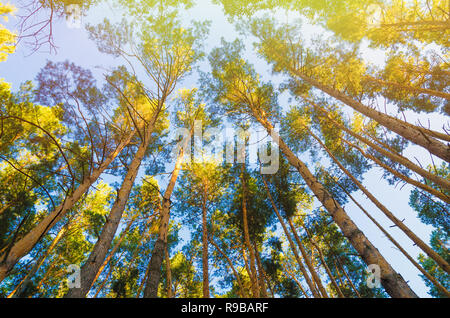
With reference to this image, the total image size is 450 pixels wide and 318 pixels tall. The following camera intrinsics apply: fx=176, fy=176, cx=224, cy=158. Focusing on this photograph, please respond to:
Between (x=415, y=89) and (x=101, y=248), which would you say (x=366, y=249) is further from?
(x=415, y=89)

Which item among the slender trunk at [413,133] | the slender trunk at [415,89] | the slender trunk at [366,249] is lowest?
the slender trunk at [366,249]

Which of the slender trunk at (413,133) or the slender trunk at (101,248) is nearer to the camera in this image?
the slender trunk at (101,248)

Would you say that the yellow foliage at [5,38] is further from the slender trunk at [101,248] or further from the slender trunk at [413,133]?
the slender trunk at [413,133]

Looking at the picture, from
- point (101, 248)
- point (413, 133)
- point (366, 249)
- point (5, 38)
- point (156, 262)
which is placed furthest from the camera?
point (5, 38)

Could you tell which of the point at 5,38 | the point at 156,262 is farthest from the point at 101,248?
the point at 5,38

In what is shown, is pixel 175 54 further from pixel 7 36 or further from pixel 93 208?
pixel 93 208

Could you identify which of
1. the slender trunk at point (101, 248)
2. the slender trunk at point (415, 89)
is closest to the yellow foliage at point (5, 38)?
the slender trunk at point (101, 248)
